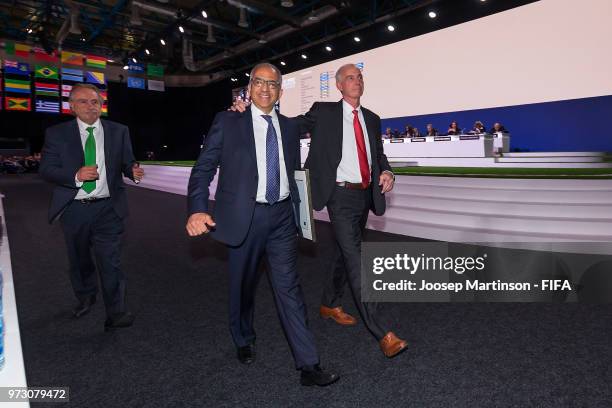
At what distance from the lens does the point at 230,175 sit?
1.87m

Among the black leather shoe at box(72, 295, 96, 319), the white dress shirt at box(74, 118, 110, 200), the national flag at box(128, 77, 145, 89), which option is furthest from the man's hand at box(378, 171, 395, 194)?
the national flag at box(128, 77, 145, 89)

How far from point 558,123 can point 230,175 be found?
11.8 meters

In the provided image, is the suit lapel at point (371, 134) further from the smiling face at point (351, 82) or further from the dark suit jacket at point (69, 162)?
the dark suit jacket at point (69, 162)

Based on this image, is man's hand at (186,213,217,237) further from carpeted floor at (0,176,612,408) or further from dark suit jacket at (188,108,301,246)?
carpeted floor at (0,176,612,408)

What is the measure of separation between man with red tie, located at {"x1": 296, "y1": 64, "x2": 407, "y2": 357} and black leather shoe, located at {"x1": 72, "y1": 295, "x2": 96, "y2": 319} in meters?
1.87

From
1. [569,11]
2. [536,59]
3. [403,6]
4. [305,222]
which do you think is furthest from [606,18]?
[305,222]

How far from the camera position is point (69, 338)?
2418 mm

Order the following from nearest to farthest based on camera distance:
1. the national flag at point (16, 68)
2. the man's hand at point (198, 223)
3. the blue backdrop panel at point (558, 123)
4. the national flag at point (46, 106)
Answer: the man's hand at point (198, 223) < the blue backdrop panel at point (558, 123) < the national flag at point (16, 68) < the national flag at point (46, 106)

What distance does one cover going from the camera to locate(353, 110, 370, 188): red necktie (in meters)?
2.33

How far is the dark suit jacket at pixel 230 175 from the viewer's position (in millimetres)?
1844

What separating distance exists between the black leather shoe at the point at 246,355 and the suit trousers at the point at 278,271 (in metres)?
0.19

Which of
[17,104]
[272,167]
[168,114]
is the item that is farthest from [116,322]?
[168,114]

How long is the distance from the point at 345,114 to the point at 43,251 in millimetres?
4172

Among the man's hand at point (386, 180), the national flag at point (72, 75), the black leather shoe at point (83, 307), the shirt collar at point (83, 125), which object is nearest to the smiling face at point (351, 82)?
the man's hand at point (386, 180)
